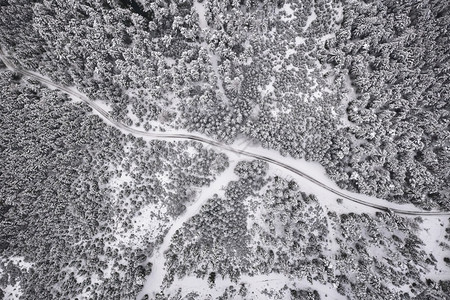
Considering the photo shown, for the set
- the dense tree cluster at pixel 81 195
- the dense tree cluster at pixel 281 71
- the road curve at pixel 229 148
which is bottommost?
the dense tree cluster at pixel 81 195

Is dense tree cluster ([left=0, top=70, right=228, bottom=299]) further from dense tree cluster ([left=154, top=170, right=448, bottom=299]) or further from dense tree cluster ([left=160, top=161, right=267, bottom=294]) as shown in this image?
dense tree cluster ([left=154, top=170, right=448, bottom=299])

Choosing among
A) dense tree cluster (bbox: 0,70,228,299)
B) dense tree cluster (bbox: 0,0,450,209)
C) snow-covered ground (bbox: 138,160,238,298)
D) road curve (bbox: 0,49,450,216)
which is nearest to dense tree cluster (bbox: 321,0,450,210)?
dense tree cluster (bbox: 0,0,450,209)

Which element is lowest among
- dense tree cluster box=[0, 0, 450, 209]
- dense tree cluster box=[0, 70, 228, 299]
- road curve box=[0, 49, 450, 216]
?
dense tree cluster box=[0, 70, 228, 299]

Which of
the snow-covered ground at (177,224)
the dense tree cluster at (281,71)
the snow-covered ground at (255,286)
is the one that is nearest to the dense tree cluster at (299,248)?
the snow-covered ground at (255,286)

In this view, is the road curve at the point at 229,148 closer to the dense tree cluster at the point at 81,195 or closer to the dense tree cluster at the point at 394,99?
the dense tree cluster at the point at 81,195

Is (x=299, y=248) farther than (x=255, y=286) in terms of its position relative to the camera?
Yes

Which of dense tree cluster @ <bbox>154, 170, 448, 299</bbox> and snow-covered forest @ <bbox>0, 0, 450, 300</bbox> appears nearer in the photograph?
dense tree cluster @ <bbox>154, 170, 448, 299</bbox>

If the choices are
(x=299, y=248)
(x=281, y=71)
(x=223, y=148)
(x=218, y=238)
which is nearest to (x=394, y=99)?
(x=281, y=71)

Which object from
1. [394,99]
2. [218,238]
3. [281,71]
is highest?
[394,99]

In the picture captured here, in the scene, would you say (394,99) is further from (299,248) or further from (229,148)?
(299,248)
